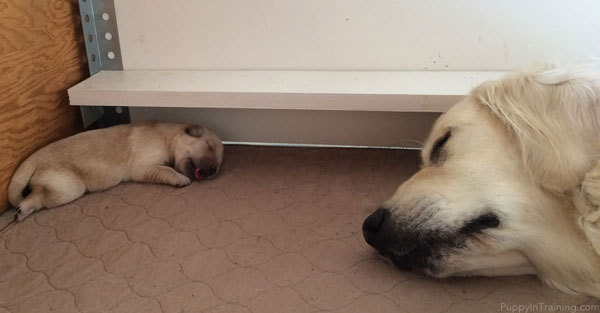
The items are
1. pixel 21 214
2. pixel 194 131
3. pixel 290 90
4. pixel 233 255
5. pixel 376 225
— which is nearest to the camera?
pixel 376 225

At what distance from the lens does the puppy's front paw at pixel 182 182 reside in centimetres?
158

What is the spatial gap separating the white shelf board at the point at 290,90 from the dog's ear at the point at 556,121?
370 millimetres

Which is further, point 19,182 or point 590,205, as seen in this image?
point 19,182

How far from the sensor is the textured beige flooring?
1063mm

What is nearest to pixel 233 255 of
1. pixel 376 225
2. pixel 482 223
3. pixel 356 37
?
pixel 376 225

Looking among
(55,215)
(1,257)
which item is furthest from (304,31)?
(1,257)

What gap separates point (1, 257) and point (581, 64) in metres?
1.36

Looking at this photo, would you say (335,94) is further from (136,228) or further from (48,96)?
(48,96)

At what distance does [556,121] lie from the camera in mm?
976

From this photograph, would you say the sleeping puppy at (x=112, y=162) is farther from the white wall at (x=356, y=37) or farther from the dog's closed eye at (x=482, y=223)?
the dog's closed eye at (x=482, y=223)

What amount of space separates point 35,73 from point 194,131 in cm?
50

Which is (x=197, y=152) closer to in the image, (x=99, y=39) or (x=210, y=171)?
(x=210, y=171)

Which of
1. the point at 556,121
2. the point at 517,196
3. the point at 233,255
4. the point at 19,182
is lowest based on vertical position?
the point at 233,255

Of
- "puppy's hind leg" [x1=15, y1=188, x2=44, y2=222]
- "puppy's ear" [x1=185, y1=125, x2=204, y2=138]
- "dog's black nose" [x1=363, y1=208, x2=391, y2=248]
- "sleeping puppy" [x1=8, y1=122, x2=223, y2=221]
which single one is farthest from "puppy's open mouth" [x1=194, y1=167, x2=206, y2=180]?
"dog's black nose" [x1=363, y1=208, x2=391, y2=248]
